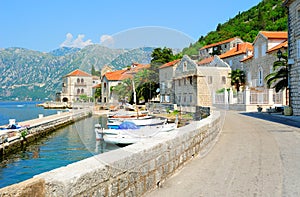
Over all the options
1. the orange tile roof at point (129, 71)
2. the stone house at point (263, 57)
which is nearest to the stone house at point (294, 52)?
the stone house at point (263, 57)

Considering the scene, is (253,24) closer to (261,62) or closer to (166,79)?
(261,62)

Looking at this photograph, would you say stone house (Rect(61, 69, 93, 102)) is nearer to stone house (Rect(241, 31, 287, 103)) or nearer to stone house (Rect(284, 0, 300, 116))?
stone house (Rect(284, 0, 300, 116))

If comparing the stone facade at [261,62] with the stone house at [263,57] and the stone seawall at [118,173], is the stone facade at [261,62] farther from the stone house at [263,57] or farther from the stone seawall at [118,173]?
the stone seawall at [118,173]

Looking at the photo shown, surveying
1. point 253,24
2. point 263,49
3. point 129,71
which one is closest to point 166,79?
point 129,71

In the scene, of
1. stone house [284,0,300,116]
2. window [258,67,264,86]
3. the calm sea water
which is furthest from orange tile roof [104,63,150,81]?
window [258,67,264,86]

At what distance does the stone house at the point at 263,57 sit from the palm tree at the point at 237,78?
0.83 meters

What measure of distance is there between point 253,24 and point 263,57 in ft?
225

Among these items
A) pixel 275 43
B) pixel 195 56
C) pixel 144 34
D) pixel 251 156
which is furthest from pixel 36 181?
pixel 275 43

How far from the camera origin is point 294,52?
2334 cm

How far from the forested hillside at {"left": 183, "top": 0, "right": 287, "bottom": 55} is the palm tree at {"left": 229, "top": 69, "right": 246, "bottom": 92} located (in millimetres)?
→ 24078

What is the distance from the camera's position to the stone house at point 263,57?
134ft

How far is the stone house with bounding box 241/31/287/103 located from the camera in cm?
4078

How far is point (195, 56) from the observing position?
482 inches

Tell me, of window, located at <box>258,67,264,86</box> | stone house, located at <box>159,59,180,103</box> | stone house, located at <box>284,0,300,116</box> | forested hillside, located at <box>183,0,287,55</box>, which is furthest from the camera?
forested hillside, located at <box>183,0,287,55</box>
